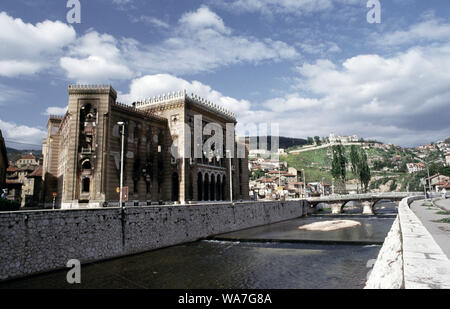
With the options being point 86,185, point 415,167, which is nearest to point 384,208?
point 86,185

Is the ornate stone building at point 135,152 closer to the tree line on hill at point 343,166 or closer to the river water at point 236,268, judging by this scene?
the river water at point 236,268

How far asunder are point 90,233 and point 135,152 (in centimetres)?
2327

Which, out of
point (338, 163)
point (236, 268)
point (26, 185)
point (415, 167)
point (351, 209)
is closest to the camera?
point (236, 268)

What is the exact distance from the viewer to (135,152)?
43.1m

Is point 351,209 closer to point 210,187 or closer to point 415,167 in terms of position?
point 210,187

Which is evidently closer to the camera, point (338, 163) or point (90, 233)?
point (90, 233)

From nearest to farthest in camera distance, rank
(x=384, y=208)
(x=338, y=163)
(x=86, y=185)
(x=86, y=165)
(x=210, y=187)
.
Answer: (x=86, y=185), (x=86, y=165), (x=210, y=187), (x=338, y=163), (x=384, y=208)

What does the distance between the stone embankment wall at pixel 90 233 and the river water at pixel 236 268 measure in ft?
2.60

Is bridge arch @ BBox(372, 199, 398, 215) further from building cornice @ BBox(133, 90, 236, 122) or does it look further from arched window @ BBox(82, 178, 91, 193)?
arched window @ BBox(82, 178, 91, 193)

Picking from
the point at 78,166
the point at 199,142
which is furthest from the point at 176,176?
the point at 78,166

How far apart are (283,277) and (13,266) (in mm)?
14927
